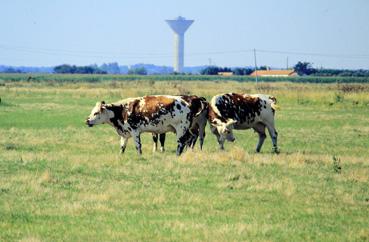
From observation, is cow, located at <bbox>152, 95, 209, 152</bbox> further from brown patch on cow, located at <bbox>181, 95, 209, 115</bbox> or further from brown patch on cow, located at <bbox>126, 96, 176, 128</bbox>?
brown patch on cow, located at <bbox>126, 96, 176, 128</bbox>

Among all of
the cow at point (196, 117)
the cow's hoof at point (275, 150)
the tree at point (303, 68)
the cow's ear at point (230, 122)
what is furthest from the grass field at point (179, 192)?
the tree at point (303, 68)

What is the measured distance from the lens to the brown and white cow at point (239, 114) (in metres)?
23.5

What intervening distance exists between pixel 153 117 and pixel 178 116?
674 millimetres

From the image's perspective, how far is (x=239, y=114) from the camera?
79.9ft

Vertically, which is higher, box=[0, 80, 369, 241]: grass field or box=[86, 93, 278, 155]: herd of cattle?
box=[86, 93, 278, 155]: herd of cattle

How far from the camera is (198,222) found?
1284 centimetres

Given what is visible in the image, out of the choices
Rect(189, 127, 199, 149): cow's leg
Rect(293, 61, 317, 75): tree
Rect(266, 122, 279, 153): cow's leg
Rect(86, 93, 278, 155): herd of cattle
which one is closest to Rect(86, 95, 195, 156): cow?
Rect(86, 93, 278, 155): herd of cattle

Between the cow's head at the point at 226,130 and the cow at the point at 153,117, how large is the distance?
852 millimetres

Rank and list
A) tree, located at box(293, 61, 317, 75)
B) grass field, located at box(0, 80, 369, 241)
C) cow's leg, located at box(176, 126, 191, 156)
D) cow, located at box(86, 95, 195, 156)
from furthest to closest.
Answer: tree, located at box(293, 61, 317, 75), cow, located at box(86, 95, 195, 156), cow's leg, located at box(176, 126, 191, 156), grass field, located at box(0, 80, 369, 241)

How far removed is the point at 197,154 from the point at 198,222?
8607 millimetres

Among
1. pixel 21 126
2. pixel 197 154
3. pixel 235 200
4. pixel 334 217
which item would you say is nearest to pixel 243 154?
pixel 197 154

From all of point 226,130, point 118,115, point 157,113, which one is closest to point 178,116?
point 157,113

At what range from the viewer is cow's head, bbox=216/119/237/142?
76.1ft

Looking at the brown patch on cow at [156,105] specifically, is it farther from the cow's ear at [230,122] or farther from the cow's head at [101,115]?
the cow's ear at [230,122]
